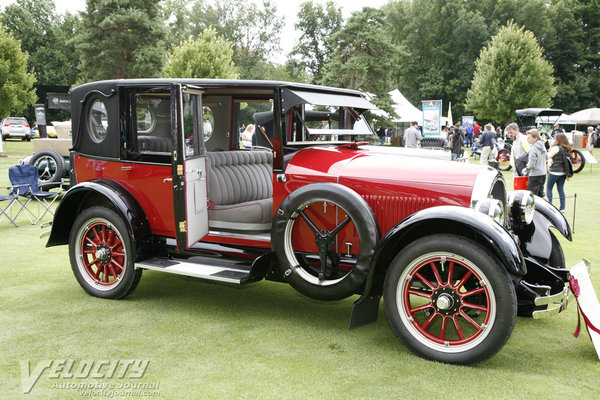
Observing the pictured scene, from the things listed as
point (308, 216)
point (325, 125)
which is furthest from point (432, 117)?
point (308, 216)

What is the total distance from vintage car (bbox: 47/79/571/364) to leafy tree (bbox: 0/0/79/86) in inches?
1884

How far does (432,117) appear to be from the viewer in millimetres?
25453

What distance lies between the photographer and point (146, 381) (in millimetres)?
3395

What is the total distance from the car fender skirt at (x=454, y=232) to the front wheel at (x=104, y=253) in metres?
2.49

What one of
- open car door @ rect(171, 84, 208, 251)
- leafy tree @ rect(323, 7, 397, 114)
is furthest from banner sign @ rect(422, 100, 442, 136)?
open car door @ rect(171, 84, 208, 251)

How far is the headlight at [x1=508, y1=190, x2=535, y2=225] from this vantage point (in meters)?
4.52

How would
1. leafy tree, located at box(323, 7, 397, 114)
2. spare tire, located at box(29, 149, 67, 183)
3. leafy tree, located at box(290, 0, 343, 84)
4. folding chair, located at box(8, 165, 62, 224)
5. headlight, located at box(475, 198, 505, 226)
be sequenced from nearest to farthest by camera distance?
headlight, located at box(475, 198, 505, 226) → folding chair, located at box(8, 165, 62, 224) → spare tire, located at box(29, 149, 67, 183) → leafy tree, located at box(323, 7, 397, 114) → leafy tree, located at box(290, 0, 343, 84)

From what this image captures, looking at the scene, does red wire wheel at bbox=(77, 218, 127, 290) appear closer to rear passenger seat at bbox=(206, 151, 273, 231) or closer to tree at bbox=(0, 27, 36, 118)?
rear passenger seat at bbox=(206, 151, 273, 231)

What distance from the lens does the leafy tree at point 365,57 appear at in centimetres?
3152

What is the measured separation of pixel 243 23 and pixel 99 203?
61.6m

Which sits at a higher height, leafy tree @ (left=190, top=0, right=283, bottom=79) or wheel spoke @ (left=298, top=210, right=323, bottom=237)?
leafy tree @ (left=190, top=0, right=283, bottom=79)

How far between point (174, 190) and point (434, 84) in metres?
57.3

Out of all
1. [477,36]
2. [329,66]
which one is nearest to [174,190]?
[329,66]

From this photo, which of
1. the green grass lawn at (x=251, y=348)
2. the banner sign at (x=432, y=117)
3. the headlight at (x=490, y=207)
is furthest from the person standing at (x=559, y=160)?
the banner sign at (x=432, y=117)
